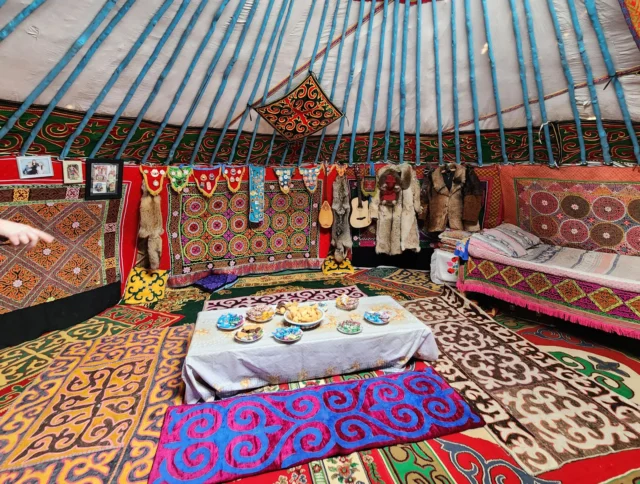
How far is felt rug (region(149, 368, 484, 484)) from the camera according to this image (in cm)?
173

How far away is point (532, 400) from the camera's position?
223 cm

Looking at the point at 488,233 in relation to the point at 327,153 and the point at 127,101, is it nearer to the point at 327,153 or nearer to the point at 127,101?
the point at 327,153

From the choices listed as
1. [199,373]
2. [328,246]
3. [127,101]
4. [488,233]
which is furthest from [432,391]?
[127,101]

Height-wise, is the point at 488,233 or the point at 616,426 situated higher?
the point at 488,233

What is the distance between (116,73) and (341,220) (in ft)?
10.3

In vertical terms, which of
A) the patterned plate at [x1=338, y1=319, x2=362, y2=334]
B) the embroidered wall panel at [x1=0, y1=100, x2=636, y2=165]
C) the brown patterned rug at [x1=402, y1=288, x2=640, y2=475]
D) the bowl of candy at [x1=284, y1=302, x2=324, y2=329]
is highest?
the embroidered wall panel at [x1=0, y1=100, x2=636, y2=165]

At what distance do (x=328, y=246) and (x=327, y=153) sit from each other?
140 centimetres

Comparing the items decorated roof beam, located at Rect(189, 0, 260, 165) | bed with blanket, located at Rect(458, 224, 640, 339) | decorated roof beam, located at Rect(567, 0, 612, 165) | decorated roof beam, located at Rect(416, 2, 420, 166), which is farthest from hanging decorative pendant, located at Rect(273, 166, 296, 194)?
decorated roof beam, located at Rect(567, 0, 612, 165)

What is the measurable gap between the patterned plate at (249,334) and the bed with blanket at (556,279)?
254cm

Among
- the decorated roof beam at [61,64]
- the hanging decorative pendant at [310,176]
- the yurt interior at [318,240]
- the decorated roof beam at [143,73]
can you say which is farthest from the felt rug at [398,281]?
the decorated roof beam at [61,64]

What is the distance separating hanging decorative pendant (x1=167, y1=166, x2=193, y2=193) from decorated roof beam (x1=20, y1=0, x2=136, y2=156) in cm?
131

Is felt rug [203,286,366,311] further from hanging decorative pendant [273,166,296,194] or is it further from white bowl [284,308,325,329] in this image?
hanging decorative pendant [273,166,296,194]

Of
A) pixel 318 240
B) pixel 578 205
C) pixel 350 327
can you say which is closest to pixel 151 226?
pixel 318 240

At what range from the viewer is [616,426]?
1999 millimetres
